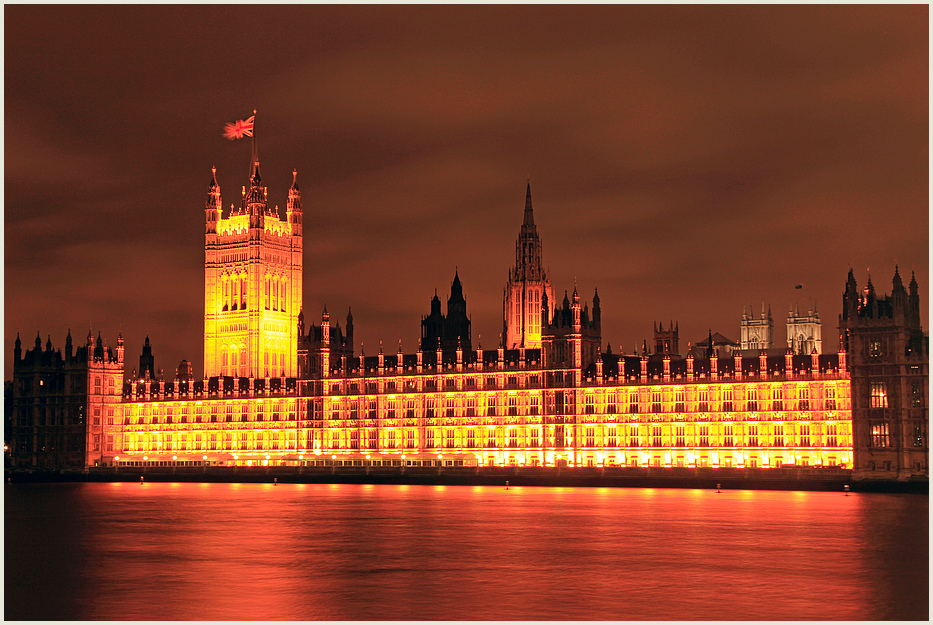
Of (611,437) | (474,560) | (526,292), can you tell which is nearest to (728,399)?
(611,437)

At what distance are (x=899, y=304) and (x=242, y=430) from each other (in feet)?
244

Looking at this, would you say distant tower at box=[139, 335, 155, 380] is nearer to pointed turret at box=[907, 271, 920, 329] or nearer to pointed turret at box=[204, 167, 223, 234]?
pointed turret at box=[204, 167, 223, 234]

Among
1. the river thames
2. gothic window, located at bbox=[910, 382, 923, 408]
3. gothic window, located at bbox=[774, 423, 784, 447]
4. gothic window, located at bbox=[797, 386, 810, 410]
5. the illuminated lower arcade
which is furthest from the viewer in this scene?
the illuminated lower arcade

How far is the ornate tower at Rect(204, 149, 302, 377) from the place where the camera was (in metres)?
178

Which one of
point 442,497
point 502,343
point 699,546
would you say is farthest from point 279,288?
point 699,546

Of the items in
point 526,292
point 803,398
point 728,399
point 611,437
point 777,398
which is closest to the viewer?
point 803,398

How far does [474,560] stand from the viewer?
5378 cm

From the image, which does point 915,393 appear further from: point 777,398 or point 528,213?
point 528,213

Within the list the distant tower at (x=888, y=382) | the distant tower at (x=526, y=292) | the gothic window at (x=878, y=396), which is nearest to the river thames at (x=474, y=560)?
the distant tower at (x=888, y=382)

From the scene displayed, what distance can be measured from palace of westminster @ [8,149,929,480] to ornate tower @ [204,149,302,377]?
1.68ft

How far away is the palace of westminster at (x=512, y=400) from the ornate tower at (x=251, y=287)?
51cm

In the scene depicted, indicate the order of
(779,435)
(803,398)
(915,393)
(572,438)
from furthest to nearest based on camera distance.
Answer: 1. (572,438)
2. (779,435)
3. (803,398)
4. (915,393)

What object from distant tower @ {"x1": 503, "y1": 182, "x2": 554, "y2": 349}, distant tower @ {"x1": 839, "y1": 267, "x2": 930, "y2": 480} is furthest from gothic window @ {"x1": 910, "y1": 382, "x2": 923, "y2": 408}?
distant tower @ {"x1": 503, "y1": 182, "x2": 554, "y2": 349}

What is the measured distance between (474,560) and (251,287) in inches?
5075
